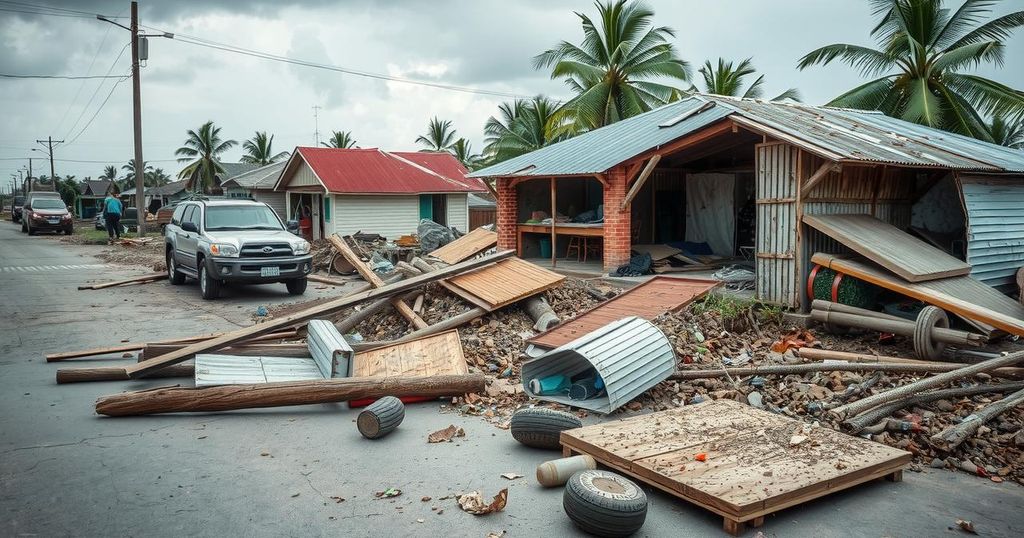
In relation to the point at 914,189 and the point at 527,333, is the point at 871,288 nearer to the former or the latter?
the point at 914,189

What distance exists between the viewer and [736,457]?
5145 mm

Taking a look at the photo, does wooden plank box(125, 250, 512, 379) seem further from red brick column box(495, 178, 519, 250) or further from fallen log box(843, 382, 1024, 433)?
fallen log box(843, 382, 1024, 433)

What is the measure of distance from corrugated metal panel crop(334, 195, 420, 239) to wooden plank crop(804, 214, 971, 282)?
69.7ft

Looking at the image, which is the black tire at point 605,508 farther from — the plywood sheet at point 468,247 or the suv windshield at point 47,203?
the suv windshield at point 47,203

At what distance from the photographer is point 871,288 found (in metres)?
10.0

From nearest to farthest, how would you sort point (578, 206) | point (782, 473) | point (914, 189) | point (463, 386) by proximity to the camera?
1. point (782, 473)
2. point (463, 386)
3. point (914, 189)
4. point (578, 206)

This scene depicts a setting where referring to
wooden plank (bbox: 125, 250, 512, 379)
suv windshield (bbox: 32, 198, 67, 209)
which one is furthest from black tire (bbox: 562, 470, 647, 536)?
suv windshield (bbox: 32, 198, 67, 209)

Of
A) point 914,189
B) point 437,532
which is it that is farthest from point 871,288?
point 437,532

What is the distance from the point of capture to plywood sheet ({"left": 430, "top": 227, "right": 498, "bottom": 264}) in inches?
722

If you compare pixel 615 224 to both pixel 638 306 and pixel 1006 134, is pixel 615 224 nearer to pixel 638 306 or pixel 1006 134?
pixel 638 306

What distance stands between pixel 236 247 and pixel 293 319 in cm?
495

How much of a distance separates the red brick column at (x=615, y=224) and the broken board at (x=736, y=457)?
323 inches

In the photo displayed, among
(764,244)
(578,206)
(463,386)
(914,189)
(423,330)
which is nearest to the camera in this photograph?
(463,386)

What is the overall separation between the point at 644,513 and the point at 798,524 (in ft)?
3.49
